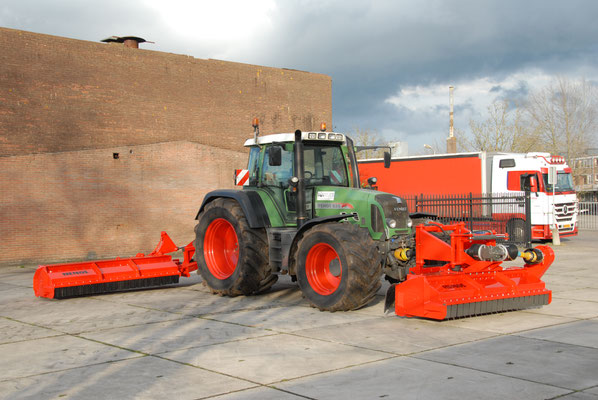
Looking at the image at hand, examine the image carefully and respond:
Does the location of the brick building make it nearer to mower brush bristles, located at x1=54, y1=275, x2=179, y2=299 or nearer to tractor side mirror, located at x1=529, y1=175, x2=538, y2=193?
mower brush bristles, located at x1=54, y1=275, x2=179, y2=299

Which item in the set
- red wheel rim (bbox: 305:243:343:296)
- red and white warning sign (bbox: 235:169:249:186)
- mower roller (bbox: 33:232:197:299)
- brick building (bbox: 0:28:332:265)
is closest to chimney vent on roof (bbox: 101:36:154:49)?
brick building (bbox: 0:28:332:265)

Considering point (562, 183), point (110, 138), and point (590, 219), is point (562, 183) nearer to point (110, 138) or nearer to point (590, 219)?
point (590, 219)

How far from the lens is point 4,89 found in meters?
17.3

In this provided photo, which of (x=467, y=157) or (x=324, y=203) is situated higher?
(x=467, y=157)

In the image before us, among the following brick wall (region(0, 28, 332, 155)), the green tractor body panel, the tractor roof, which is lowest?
the green tractor body panel

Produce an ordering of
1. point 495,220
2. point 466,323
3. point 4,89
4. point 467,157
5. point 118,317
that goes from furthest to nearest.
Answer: point 467,157, point 495,220, point 4,89, point 118,317, point 466,323

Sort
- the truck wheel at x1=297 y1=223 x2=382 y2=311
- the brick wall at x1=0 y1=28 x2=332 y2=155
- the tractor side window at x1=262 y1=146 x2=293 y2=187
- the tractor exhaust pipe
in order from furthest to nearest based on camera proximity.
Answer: the brick wall at x1=0 y1=28 x2=332 y2=155 → the tractor side window at x1=262 y1=146 x2=293 y2=187 → the tractor exhaust pipe → the truck wheel at x1=297 y1=223 x2=382 y2=311

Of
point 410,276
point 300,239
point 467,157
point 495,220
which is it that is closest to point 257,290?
point 300,239

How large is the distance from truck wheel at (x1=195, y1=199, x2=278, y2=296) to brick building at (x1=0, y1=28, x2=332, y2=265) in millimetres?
8497

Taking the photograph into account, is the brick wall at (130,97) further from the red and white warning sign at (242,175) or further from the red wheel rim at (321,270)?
the red wheel rim at (321,270)

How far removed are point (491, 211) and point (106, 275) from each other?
13.0 metres

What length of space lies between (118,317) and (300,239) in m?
2.74

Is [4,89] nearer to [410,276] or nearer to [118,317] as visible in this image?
[118,317]

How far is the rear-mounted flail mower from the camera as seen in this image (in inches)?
323
